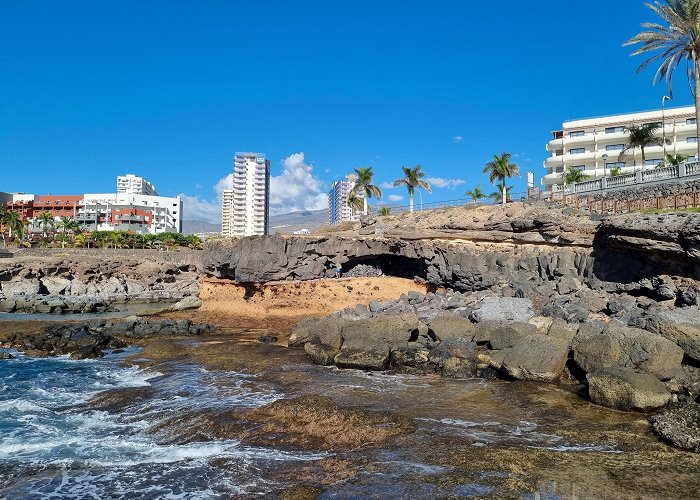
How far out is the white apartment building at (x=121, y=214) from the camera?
12188cm

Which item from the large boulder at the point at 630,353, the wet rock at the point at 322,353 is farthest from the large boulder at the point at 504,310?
the wet rock at the point at 322,353

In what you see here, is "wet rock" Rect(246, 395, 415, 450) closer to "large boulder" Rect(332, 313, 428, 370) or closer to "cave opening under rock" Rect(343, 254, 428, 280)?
"large boulder" Rect(332, 313, 428, 370)

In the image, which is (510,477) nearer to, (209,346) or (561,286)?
(209,346)

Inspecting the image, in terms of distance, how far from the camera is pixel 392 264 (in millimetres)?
43312

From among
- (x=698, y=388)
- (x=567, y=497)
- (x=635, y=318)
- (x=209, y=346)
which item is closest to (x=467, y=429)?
(x=567, y=497)

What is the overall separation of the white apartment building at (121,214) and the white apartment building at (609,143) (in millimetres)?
94495

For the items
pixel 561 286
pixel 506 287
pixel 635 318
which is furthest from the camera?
pixel 506 287

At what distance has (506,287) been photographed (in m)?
33.1

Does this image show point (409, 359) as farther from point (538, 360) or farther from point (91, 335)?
point (91, 335)

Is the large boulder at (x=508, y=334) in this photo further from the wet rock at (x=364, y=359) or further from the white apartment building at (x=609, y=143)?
the white apartment building at (x=609, y=143)

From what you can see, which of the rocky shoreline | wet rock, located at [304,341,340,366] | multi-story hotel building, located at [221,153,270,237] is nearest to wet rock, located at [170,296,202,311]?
the rocky shoreline

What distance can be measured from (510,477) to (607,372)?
7.66 m

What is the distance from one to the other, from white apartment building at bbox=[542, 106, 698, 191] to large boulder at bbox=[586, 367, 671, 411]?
5792 cm

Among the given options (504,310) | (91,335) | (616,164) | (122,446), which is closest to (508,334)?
(504,310)
